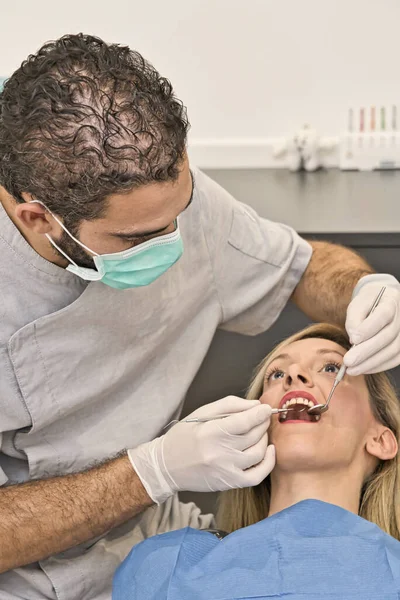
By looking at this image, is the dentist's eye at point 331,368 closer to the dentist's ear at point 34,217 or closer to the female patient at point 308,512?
the female patient at point 308,512

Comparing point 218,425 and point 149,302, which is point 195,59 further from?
point 218,425

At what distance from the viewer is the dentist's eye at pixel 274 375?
1.78 m

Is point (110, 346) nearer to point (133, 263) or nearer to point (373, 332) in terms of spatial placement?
point (133, 263)

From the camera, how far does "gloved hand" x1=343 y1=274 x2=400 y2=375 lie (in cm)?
162

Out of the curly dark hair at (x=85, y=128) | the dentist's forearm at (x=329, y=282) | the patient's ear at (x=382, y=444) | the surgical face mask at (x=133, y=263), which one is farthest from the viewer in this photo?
the dentist's forearm at (x=329, y=282)

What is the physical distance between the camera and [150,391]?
1.79 metres

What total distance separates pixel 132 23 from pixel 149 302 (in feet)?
4.38

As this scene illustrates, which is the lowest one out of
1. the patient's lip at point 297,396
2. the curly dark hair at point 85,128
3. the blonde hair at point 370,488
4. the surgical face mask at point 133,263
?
the blonde hair at point 370,488

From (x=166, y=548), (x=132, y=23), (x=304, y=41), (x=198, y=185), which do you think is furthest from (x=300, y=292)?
(x=132, y=23)

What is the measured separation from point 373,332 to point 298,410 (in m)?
0.21

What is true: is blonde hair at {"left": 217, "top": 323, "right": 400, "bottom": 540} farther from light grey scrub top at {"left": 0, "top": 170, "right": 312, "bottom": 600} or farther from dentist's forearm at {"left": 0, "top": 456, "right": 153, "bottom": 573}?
dentist's forearm at {"left": 0, "top": 456, "right": 153, "bottom": 573}

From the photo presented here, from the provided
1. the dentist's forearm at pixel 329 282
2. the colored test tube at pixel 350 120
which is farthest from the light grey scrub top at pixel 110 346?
the colored test tube at pixel 350 120

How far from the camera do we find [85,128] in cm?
133

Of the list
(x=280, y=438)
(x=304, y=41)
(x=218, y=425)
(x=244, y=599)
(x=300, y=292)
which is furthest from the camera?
(x=304, y=41)
